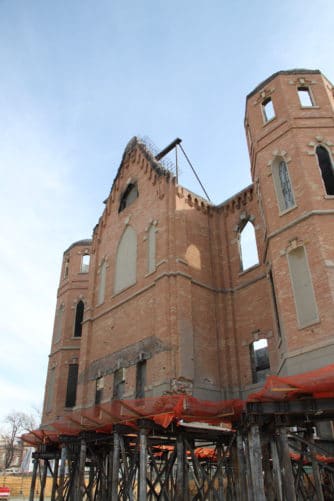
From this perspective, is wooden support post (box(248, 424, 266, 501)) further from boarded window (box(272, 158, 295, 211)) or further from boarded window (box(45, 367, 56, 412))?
boarded window (box(45, 367, 56, 412))

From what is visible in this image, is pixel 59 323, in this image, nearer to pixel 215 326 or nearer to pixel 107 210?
pixel 107 210

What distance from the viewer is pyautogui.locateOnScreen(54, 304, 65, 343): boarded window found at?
3031cm

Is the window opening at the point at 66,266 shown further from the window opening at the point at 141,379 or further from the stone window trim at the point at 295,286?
the stone window trim at the point at 295,286

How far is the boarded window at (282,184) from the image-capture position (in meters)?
16.2

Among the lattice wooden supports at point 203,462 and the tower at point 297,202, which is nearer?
the lattice wooden supports at point 203,462

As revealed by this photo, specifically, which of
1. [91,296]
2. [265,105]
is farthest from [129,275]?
[265,105]

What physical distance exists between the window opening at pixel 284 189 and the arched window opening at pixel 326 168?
1.26 metres

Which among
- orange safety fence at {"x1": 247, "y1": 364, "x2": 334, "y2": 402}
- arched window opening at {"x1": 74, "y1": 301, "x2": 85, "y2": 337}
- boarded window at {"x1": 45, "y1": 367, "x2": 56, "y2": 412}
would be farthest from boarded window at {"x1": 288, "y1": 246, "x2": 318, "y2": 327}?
boarded window at {"x1": 45, "y1": 367, "x2": 56, "y2": 412}

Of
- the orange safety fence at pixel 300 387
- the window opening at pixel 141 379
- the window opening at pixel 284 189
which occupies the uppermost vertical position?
the window opening at pixel 284 189

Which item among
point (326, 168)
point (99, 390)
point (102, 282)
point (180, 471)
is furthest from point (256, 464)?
point (102, 282)

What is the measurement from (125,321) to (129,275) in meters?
2.57

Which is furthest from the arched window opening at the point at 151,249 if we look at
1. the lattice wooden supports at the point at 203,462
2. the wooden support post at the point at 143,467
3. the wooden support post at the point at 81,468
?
the wooden support post at the point at 143,467

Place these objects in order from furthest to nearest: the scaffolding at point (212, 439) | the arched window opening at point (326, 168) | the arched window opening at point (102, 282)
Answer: the arched window opening at point (102, 282) < the arched window opening at point (326, 168) < the scaffolding at point (212, 439)

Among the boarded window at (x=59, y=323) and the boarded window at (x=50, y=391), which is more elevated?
the boarded window at (x=59, y=323)
